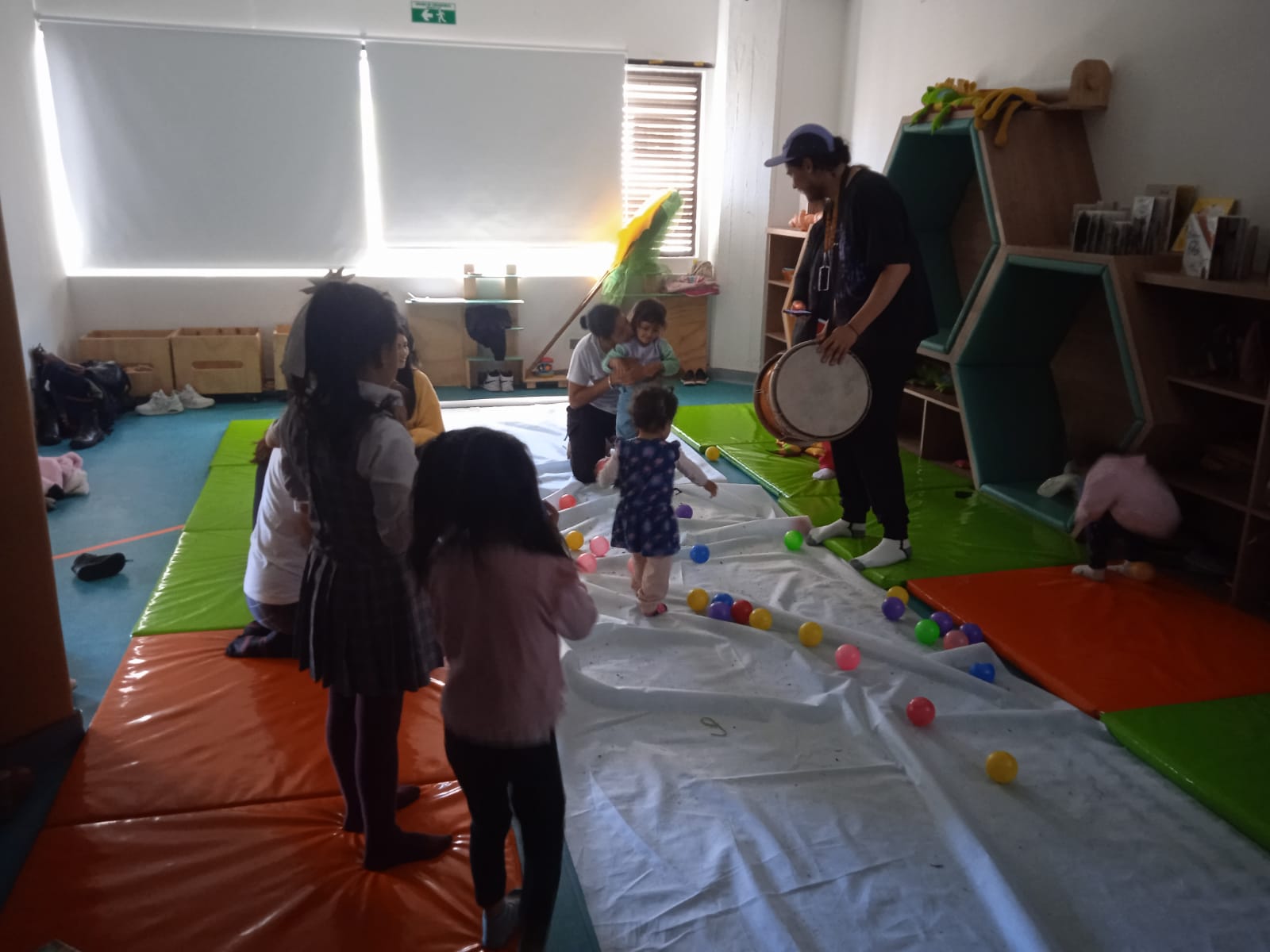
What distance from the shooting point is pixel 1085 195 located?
4.53 metres

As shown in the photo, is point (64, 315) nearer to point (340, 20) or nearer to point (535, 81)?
point (340, 20)

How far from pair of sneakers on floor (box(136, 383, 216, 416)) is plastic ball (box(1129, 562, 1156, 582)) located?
19.3 ft

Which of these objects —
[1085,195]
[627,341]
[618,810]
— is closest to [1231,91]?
[1085,195]

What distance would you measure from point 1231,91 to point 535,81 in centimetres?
505

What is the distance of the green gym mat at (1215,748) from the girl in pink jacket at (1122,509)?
880mm

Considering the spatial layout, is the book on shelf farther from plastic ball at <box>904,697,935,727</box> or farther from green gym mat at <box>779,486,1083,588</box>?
plastic ball at <box>904,697,935,727</box>

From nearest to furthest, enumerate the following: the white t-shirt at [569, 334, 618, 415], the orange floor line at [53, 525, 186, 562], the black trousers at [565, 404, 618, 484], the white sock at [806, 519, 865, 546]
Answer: the orange floor line at [53, 525, 186, 562] < the white sock at [806, 519, 865, 546] < the white t-shirt at [569, 334, 618, 415] < the black trousers at [565, 404, 618, 484]

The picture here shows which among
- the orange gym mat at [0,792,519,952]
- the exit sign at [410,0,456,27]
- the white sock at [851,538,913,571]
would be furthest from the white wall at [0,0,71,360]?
the white sock at [851,538,913,571]

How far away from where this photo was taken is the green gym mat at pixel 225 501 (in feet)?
13.2

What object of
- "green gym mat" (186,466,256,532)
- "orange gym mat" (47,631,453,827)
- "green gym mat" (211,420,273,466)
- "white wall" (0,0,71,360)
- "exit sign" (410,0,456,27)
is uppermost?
"exit sign" (410,0,456,27)

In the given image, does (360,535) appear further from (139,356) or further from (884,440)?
(139,356)

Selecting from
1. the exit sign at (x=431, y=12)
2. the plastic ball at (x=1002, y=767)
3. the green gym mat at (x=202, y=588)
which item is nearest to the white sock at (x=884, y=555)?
the plastic ball at (x=1002, y=767)

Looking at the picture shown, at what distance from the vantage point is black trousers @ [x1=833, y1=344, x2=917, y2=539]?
3637mm

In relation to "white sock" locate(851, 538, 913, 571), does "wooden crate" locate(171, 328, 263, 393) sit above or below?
above
